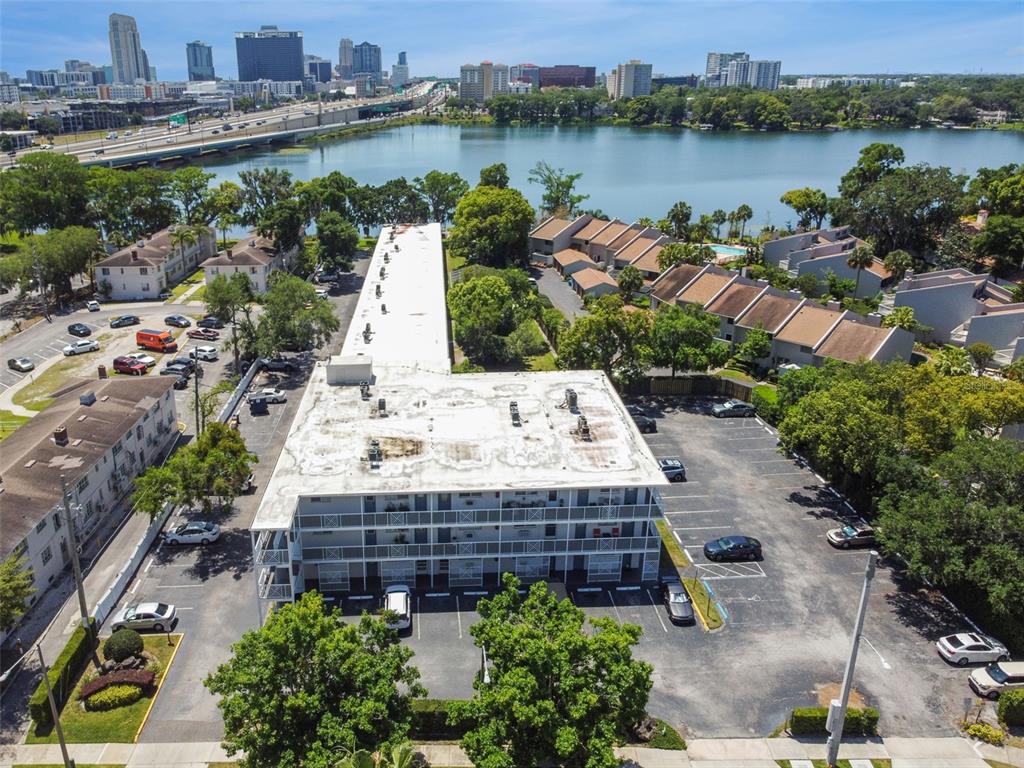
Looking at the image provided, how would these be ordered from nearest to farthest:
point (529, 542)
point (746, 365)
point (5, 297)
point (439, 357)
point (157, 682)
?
1. point (157, 682)
2. point (529, 542)
3. point (439, 357)
4. point (746, 365)
5. point (5, 297)

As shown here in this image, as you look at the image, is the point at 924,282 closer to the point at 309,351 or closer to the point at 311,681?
the point at 309,351

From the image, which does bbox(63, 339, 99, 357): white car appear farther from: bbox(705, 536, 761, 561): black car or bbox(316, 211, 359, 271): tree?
bbox(705, 536, 761, 561): black car

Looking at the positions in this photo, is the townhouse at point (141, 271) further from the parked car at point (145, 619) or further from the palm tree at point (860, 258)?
the palm tree at point (860, 258)

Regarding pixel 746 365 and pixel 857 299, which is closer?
pixel 746 365

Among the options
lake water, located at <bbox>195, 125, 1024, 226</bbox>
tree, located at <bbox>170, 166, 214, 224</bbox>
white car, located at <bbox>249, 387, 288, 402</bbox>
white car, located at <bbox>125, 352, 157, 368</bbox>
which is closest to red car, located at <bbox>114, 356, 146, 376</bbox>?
white car, located at <bbox>125, 352, 157, 368</bbox>

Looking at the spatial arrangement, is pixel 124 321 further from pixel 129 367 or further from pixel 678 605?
pixel 678 605

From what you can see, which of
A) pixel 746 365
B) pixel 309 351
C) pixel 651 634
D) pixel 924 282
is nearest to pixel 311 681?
pixel 651 634

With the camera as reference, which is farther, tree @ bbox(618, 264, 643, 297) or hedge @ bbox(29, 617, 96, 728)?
tree @ bbox(618, 264, 643, 297)
